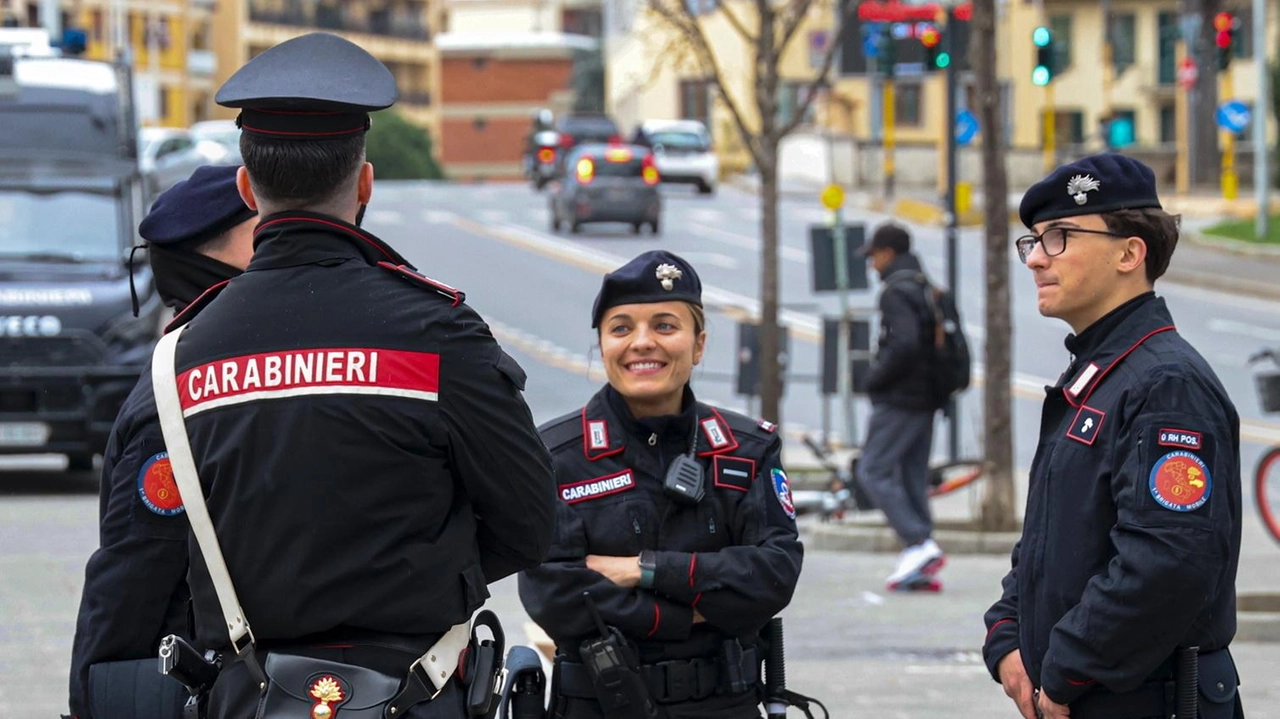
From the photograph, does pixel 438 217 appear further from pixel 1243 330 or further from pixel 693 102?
pixel 693 102

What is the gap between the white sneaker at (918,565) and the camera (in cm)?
1064

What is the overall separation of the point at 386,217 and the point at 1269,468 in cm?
3079

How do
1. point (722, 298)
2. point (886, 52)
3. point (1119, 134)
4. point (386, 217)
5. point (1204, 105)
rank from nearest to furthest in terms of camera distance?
point (886, 52) < point (722, 298) < point (1119, 134) < point (386, 217) < point (1204, 105)

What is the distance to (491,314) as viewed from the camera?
88.5 feet

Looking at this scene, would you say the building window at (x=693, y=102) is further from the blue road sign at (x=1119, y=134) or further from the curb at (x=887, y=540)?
the curb at (x=887, y=540)

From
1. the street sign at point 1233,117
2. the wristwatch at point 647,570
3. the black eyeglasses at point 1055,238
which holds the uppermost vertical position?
the street sign at point 1233,117

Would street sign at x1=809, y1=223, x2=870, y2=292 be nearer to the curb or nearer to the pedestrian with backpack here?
the curb

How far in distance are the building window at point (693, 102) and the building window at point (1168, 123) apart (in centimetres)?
1569

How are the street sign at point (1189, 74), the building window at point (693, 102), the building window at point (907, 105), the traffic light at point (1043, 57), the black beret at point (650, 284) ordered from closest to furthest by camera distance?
the black beret at point (650, 284) < the traffic light at point (1043, 57) < the street sign at point (1189, 74) < the building window at point (907, 105) < the building window at point (693, 102)

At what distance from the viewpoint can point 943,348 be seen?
1084cm

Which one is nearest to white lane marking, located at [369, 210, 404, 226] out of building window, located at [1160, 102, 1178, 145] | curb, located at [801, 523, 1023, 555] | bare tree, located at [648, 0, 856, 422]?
bare tree, located at [648, 0, 856, 422]

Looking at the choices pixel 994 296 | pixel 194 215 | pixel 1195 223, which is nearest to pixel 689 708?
pixel 194 215

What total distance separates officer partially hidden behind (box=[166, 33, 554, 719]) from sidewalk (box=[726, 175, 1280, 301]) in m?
20.5

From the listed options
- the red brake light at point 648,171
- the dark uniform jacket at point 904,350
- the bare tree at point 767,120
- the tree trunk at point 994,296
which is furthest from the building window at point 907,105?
the dark uniform jacket at point 904,350
